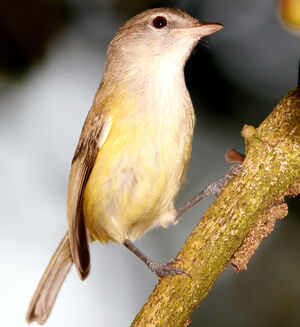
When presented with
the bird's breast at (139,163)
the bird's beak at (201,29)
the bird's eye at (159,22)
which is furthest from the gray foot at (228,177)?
the bird's eye at (159,22)

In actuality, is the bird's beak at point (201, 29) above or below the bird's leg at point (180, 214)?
above

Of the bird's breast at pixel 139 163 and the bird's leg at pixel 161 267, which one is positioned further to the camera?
the bird's breast at pixel 139 163

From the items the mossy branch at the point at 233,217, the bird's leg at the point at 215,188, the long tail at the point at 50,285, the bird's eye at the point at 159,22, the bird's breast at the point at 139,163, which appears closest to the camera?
the mossy branch at the point at 233,217

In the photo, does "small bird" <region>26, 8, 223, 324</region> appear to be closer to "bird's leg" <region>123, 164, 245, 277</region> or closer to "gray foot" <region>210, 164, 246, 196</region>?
"bird's leg" <region>123, 164, 245, 277</region>

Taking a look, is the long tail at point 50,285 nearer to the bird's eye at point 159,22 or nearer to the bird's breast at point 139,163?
the bird's breast at point 139,163

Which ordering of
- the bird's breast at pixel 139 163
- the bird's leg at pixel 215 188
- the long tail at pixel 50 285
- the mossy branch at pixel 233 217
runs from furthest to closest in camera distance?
the long tail at pixel 50 285
the bird's breast at pixel 139 163
the bird's leg at pixel 215 188
the mossy branch at pixel 233 217

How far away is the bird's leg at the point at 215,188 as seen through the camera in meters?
1.96

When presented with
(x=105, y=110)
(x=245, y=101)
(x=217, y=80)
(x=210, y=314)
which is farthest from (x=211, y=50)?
(x=210, y=314)

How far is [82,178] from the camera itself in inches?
106

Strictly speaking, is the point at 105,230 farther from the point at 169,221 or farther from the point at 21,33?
the point at 21,33

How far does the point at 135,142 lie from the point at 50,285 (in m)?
1.27

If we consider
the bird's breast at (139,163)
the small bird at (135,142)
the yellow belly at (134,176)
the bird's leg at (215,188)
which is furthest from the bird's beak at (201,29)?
the bird's leg at (215,188)

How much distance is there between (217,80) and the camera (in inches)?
143

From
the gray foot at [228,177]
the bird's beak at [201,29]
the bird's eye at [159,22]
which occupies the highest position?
the bird's eye at [159,22]
